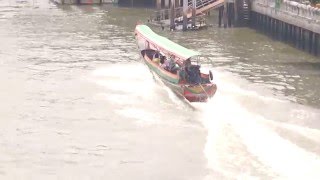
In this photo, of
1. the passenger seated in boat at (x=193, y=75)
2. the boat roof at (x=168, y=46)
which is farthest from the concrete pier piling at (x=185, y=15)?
the passenger seated in boat at (x=193, y=75)

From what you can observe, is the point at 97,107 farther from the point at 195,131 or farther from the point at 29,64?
the point at 29,64

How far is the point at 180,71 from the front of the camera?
26.6 metres

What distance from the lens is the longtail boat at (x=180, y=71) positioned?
25.2 metres

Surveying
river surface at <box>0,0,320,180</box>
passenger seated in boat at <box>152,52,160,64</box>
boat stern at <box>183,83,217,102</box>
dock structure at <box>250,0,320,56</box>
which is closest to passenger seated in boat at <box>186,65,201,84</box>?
boat stern at <box>183,83,217,102</box>

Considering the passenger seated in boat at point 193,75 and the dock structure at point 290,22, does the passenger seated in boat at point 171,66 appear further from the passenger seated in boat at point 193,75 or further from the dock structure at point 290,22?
the dock structure at point 290,22

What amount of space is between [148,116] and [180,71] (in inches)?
140

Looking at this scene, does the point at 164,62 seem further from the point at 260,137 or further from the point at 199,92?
the point at 260,137

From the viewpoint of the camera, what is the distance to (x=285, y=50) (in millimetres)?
38594

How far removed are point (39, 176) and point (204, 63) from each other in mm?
18054

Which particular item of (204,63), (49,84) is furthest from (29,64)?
(204,63)

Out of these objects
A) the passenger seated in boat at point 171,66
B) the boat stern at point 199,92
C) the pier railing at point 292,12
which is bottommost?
the boat stern at point 199,92

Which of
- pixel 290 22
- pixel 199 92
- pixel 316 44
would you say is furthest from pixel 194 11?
pixel 199 92

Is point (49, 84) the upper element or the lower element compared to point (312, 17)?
lower

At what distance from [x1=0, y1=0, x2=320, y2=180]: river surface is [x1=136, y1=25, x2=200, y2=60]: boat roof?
155 centimetres
